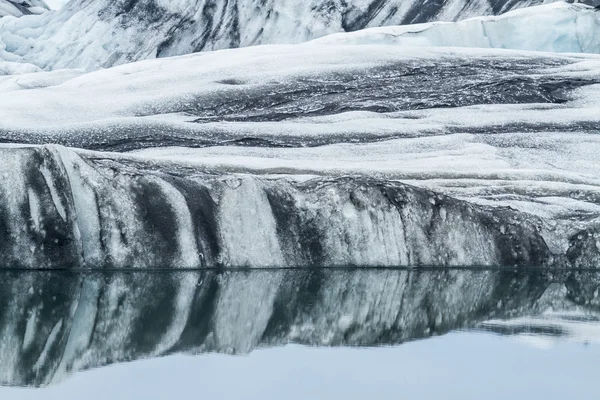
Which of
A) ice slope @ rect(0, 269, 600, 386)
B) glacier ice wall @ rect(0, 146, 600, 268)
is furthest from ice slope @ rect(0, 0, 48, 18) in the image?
ice slope @ rect(0, 269, 600, 386)

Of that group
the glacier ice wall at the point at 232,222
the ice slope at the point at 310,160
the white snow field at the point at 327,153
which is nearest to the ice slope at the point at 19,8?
the white snow field at the point at 327,153

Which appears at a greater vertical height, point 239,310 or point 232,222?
point 239,310

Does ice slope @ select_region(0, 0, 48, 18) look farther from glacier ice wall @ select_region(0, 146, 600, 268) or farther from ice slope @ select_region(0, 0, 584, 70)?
glacier ice wall @ select_region(0, 146, 600, 268)

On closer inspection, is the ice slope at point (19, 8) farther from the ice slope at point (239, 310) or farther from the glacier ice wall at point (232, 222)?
the ice slope at point (239, 310)

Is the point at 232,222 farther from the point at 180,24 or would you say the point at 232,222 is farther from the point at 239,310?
the point at 180,24

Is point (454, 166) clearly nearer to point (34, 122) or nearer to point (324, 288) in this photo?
point (324, 288)

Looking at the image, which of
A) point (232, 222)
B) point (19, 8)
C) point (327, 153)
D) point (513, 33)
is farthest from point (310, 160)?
point (19, 8)

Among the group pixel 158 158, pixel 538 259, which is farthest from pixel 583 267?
pixel 158 158
